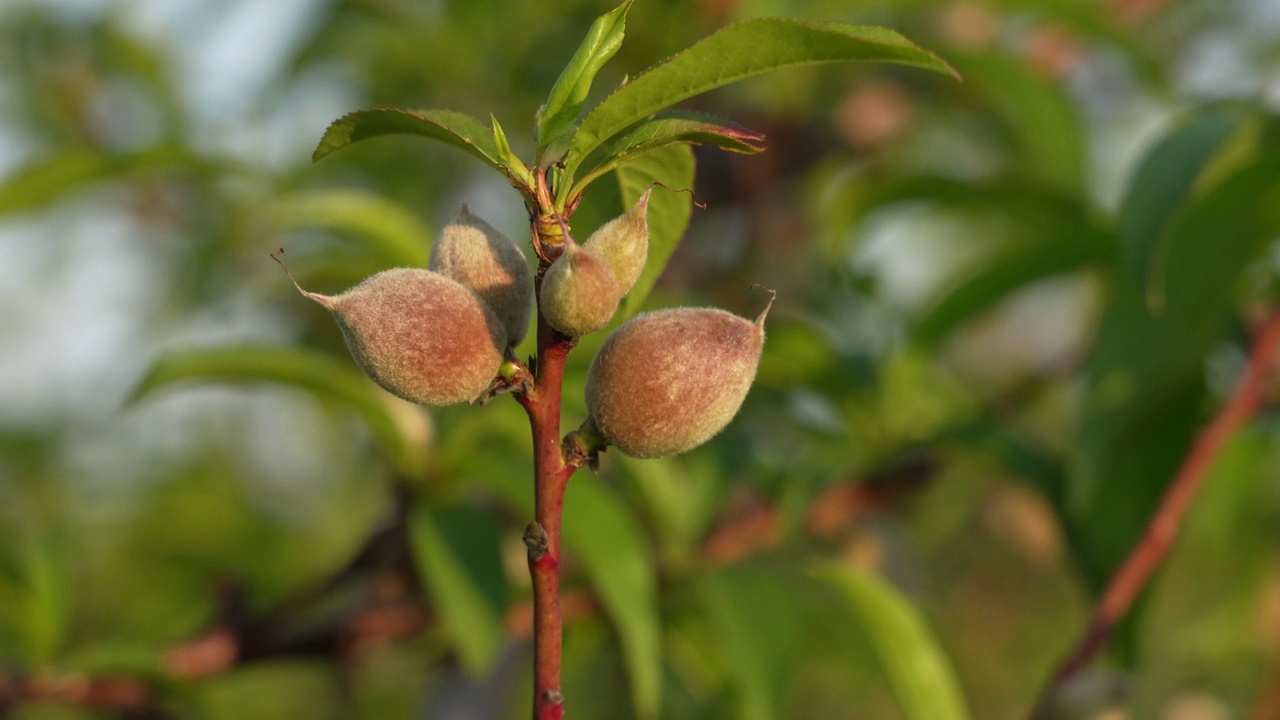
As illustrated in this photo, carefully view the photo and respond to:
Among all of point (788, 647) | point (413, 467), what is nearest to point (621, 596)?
point (788, 647)

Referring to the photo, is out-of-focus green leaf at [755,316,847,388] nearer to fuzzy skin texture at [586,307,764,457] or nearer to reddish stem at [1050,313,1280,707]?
reddish stem at [1050,313,1280,707]

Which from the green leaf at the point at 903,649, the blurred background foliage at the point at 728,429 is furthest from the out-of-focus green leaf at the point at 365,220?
the green leaf at the point at 903,649

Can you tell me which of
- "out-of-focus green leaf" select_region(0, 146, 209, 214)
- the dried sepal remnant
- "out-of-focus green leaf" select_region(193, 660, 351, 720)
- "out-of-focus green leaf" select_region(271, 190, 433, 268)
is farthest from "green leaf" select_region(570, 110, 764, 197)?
"out-of-focus green leaf" select_region(193, 660, 351, 720)

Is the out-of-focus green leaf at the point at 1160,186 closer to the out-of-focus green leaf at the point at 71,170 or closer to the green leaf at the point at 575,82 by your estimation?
the green leaf at the point at 575,82

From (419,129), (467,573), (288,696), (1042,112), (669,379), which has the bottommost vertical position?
(288,696)

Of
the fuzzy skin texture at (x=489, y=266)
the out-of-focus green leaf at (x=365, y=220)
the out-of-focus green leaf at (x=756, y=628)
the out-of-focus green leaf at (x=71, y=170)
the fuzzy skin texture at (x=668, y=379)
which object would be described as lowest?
the out-of-focus green leaf at (x=756, y=628)

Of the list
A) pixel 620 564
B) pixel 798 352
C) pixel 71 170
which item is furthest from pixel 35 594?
pixel 798 352

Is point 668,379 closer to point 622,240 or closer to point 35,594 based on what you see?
point 622,240

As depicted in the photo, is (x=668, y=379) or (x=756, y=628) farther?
(x=756, y=628)
